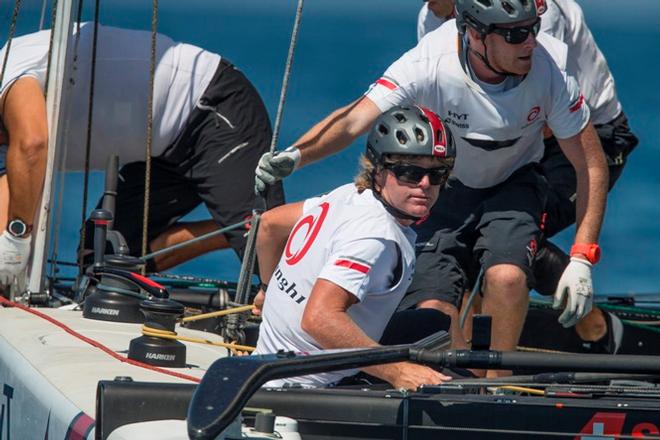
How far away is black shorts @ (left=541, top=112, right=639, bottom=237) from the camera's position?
240 inches

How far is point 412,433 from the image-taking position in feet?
10.2

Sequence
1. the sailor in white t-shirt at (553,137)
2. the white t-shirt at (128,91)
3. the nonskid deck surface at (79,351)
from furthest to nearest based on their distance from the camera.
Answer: the white t-shirt at (128,91)
the sailor in white t-shirt at (553,137)
the nonskid deck surface at (79,351)

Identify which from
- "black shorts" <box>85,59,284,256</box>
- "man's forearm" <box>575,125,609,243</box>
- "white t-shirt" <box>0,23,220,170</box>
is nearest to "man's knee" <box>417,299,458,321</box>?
"man's forearm" <box>575,125,609,243</box>

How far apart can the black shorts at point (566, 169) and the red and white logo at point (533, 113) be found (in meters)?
0.67

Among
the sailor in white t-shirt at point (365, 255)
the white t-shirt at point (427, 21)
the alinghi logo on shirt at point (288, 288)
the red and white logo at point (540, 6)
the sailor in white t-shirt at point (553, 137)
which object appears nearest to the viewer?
the sailor in white t-shirt at point (365, 255)

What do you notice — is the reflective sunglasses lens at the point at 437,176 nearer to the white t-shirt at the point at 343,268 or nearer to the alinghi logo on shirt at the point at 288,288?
the white t-shirt at the point at 343,268

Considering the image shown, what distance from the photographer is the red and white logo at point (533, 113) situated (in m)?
5.20

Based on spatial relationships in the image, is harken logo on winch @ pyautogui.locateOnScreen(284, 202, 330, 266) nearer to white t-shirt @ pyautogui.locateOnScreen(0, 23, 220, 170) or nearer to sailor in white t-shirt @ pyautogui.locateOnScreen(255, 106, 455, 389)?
sailor in white t-shirt @ pyautogui.locateOnScreen(255, 106, 455, 389)

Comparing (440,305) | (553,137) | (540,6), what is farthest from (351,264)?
(553,137)

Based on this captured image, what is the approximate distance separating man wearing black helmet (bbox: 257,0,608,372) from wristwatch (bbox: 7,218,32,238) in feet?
4.45

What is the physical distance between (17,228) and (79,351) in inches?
65.7

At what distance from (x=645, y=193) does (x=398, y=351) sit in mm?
11997

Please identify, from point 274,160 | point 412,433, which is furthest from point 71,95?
point 412,433

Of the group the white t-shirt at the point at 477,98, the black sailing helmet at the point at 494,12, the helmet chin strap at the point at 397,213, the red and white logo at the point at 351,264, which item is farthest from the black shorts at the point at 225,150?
the red and white logo at the point at 351,264
